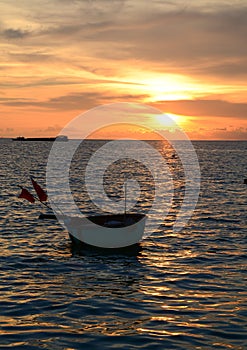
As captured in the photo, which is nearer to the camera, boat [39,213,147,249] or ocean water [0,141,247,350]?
ocean water [0,141,247,350]

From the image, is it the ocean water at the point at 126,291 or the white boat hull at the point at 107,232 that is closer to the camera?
the ocean water at the point at 126,291

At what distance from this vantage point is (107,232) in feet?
92.5

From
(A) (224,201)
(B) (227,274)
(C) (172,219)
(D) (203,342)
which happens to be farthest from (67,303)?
(A) (224,201)

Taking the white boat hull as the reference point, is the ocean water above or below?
below

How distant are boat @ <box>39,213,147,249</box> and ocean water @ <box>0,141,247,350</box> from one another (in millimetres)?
748

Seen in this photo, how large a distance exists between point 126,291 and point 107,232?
24.1 ft

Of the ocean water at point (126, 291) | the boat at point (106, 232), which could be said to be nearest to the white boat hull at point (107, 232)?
the boat at point (106, 232)

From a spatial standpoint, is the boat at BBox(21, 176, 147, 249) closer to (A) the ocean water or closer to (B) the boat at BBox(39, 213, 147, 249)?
(B) the boat at BBox(39, 213, 147, 249)

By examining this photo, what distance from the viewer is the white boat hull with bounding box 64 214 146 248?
28188 millimetres

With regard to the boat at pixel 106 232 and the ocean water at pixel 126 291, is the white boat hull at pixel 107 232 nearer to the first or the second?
the boat at pixel 106 232

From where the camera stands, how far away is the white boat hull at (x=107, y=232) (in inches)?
1110

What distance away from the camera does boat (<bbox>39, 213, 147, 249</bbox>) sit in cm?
2819

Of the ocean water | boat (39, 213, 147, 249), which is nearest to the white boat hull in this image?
boat (39, 213, 147, 249)

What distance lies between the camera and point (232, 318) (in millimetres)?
17828
